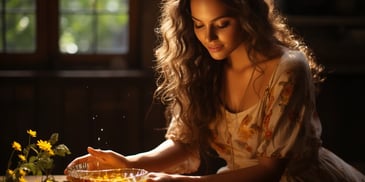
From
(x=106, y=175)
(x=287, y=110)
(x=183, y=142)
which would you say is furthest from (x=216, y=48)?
(x=106, y=175)

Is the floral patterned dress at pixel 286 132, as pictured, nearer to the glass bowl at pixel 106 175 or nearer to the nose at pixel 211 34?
the nose at pixel 211 34

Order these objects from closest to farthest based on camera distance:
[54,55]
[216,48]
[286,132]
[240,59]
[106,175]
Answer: [106,175] → [286,132] → [216,48] → [240,59] → [54,55]

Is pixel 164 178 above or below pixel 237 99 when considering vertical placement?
below

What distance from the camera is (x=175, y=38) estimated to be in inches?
85.8

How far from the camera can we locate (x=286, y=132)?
1872 millimetres

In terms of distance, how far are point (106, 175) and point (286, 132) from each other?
0.56 meters

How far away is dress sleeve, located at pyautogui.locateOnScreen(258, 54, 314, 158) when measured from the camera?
186 centimetres

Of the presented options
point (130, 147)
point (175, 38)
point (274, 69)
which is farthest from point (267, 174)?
point (130, 147)

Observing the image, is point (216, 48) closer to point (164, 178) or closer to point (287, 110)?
point (287, 110)

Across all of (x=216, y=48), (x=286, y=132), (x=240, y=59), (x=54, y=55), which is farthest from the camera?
(x=54, y=55)

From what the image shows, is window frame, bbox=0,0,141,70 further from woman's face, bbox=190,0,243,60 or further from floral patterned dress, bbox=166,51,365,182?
woman's face, bbox=190,0,243,60

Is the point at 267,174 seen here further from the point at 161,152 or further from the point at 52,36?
the point at 52,36

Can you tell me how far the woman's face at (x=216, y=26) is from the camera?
195cm

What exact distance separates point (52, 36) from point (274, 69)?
2398 mm
